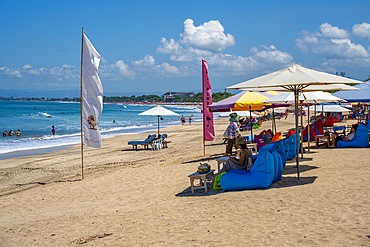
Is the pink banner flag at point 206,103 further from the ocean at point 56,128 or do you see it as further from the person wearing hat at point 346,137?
the ocean at point 56,128

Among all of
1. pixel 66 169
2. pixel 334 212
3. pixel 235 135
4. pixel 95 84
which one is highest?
pixel 95 84

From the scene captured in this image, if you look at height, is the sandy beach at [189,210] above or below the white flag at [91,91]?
below

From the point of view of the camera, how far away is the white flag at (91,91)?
8883 millimetres

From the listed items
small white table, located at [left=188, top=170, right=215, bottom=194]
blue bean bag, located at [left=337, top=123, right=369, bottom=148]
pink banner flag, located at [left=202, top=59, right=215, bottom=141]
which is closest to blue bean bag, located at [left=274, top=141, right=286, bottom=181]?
small white table, located at [left=188, top=170, right=215, bottom=194]

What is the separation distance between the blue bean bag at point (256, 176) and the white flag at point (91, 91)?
176 inches

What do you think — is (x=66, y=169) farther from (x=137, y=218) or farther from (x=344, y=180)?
(x=344, y=180)

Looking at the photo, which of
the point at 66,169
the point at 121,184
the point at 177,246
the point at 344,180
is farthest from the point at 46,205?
the point at 344,180

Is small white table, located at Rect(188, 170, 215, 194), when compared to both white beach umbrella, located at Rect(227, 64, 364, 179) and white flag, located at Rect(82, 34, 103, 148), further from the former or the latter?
white flag, located at Rect(82, 34, 103, 148)

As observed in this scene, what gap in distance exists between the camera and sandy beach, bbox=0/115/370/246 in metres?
3.93

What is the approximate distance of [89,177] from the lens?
9477 millimetres

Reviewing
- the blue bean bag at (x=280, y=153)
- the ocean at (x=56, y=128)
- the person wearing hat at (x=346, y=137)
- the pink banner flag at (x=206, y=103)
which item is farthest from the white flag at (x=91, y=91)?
the ocean at (x=56, y=128)

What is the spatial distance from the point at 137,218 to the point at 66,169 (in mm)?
7406

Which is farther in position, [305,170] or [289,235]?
[305,170]

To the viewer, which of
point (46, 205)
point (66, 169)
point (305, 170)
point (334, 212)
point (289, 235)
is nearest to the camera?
point (289, 235)
